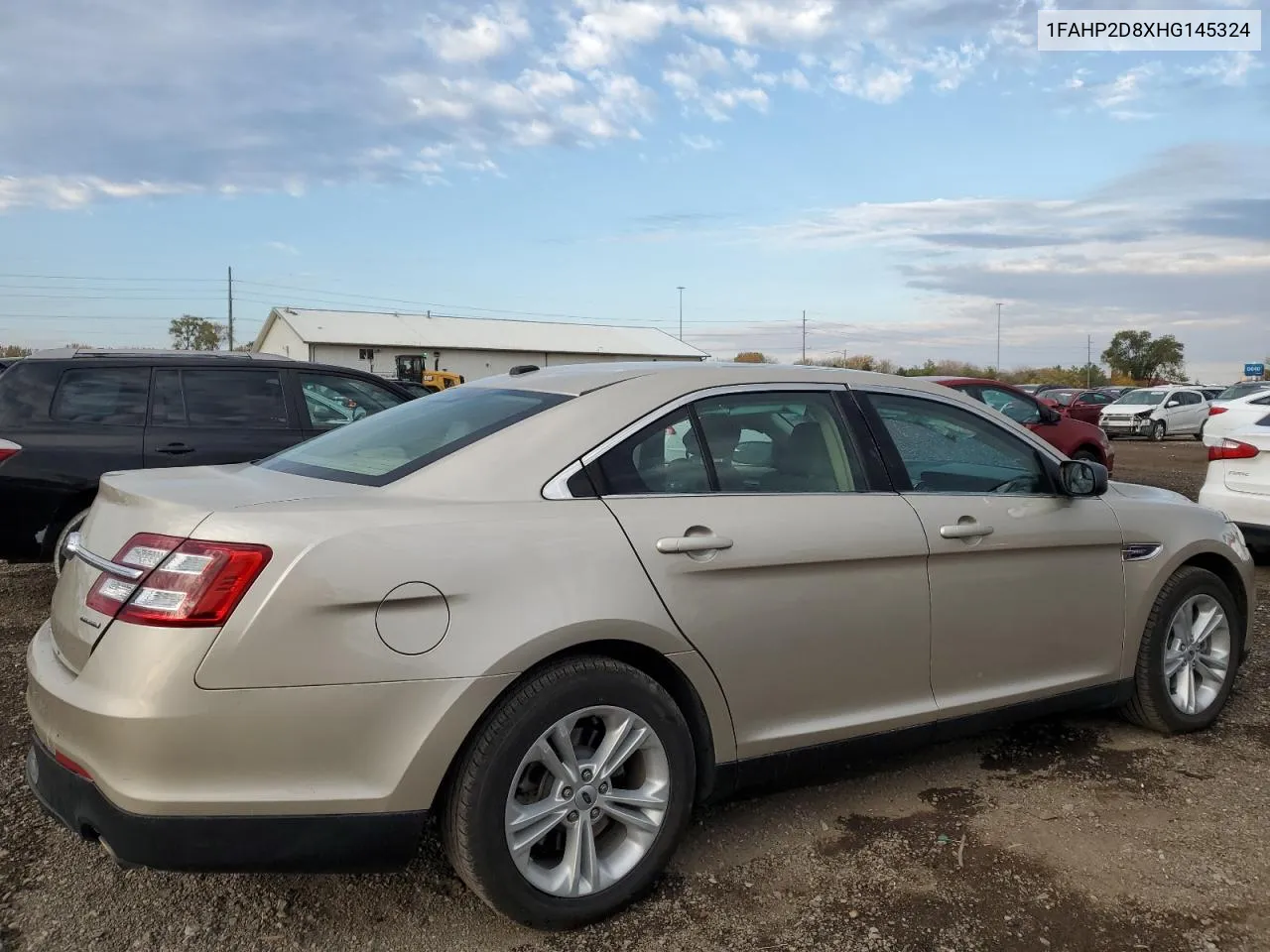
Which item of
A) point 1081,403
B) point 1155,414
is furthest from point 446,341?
point 1155,414

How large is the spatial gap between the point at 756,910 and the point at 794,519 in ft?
3.78

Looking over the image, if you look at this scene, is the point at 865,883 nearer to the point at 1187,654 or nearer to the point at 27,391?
the point at 1187,654

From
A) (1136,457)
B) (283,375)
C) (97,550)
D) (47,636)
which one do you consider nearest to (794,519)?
(97,550)

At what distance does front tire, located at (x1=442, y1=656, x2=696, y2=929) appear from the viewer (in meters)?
2.61

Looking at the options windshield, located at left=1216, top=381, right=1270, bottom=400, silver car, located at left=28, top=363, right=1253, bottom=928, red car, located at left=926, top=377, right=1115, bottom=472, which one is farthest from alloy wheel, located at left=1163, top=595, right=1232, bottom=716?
windshield, located at left=1216, top=381, right=1270, bottom=400

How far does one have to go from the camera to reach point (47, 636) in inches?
115

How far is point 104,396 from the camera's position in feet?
21.1

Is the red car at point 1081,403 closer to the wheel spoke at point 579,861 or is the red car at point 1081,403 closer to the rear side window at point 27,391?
the rear side window at point 27,391

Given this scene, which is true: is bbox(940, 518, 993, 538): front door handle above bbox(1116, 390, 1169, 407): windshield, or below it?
below

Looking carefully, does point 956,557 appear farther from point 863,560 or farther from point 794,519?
point 794,519

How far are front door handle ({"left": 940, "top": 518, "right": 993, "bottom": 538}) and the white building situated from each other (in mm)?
55698

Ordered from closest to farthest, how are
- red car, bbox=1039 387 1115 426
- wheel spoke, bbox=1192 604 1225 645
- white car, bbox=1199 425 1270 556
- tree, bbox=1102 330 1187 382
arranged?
wheel spoke, bbox=1192 604 1225 645
white car, bbox=1199 425 1270 556
red car, bbox=1039 387 1115 426
tree, bbox=1102 330 1187 382

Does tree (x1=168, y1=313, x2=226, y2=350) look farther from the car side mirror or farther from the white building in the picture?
the car side mirror

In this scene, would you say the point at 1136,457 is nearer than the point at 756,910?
No
